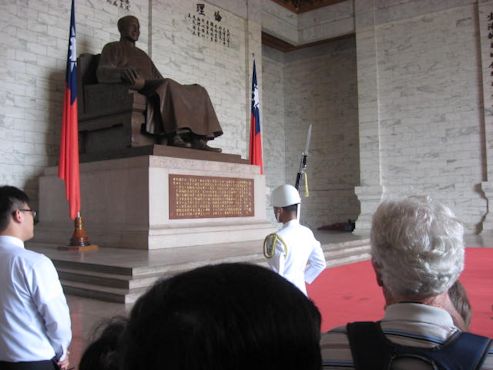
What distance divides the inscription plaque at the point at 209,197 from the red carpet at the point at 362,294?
1.43 m

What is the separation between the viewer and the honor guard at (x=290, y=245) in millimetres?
2033

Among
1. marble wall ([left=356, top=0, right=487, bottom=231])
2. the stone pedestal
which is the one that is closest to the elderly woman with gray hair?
the stone pedestal

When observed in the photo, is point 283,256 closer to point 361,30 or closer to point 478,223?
point 478,223

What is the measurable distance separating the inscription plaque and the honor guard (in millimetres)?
2940

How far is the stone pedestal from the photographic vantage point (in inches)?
189

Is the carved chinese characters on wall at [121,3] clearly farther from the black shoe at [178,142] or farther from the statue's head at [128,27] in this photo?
the black shoe at [178,142]

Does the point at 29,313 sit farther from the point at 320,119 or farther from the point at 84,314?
the point at 320,119

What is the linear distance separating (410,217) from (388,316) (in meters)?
0.19

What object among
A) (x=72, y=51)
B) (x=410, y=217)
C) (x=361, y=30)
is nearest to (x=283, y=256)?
(x=410, y=217)

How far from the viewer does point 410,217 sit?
3.02 feet

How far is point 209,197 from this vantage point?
17.8 ft

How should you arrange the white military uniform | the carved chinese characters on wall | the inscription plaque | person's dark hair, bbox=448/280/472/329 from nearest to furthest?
1. person's dark hair, bbox=448/280/472/329
2. the white military uniform
3. the inscription plaque
4. the carved chinese characters on wall

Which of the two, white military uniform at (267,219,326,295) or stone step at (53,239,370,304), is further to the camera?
stone step at (53,239,370,304)

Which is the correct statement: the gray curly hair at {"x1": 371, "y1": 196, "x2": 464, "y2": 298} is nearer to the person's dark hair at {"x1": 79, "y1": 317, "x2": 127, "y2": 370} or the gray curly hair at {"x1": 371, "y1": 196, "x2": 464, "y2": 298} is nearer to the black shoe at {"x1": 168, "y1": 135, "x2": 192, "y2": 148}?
the person's dark hair at {"x1": 79, "y1": 317, "x2": 127, "y2": 370}
